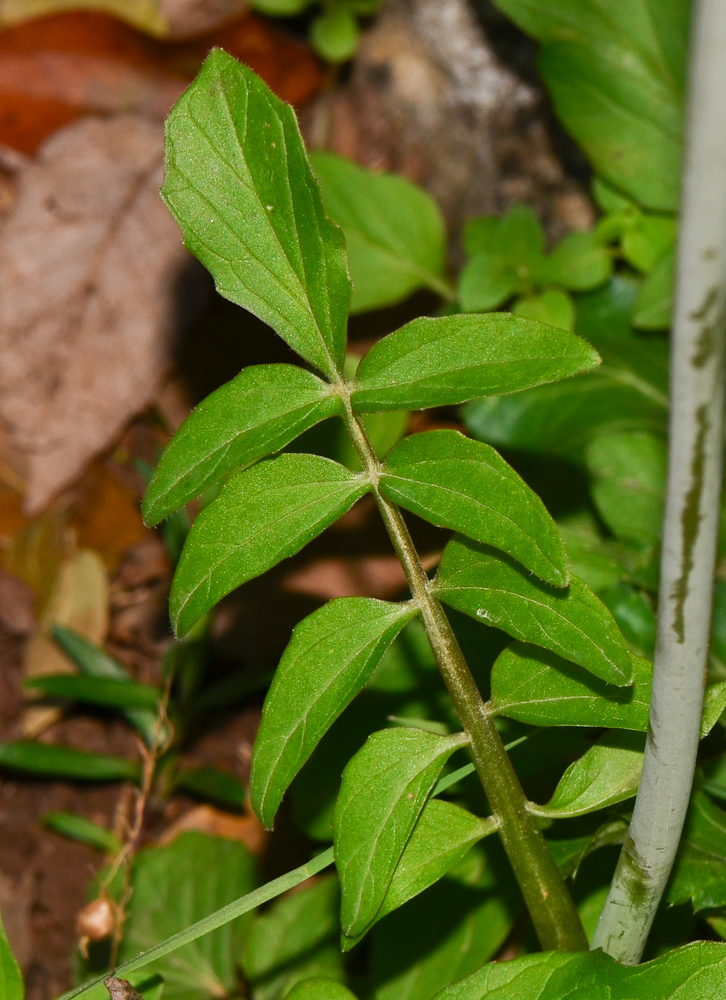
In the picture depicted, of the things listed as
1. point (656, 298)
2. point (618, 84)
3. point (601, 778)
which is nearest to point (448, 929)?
point (601, 778)

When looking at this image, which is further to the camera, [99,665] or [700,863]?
[99,665]

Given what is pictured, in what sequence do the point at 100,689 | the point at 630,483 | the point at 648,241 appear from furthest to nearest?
the point at 100,689
the point at 648,241
the point at 630,483

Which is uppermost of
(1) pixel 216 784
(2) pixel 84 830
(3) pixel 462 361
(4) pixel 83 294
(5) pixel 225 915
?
(3) pixel 462 361

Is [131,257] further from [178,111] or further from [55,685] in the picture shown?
[178,111]

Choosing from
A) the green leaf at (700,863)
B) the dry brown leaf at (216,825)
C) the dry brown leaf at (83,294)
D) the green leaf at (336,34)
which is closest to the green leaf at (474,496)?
the green leaf at (700,863)

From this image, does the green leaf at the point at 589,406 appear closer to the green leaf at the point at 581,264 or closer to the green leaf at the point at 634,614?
the green leaf at the point at 581,264

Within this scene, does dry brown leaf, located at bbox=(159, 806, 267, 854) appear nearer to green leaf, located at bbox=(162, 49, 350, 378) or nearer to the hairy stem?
the hairy stem

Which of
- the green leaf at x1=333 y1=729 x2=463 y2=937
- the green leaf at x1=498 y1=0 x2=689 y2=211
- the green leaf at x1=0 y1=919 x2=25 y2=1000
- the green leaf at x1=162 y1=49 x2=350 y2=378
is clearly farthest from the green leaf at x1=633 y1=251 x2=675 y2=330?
the green leaf at x1=0 y1=919 x2=25 y2=1000

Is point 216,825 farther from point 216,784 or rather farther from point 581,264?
point 581,264
